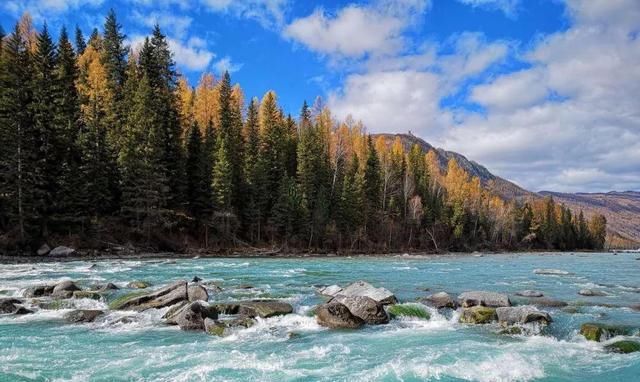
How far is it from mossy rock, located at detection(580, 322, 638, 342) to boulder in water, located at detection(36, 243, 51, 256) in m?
41.0

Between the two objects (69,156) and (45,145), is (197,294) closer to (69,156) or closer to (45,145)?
(45,145)

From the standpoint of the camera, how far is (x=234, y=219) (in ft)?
202

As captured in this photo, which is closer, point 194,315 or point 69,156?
point 194,315

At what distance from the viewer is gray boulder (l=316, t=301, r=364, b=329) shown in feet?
54.2

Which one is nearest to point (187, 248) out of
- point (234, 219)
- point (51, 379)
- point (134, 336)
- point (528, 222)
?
point (234, 219)

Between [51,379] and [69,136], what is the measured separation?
42.4 m

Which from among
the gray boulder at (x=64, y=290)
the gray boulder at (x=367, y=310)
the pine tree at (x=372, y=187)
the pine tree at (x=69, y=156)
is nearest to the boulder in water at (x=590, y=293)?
the gray boulder at (x=367, y=310)

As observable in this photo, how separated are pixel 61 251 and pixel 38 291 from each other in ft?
73.6

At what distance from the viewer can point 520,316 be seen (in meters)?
16.4

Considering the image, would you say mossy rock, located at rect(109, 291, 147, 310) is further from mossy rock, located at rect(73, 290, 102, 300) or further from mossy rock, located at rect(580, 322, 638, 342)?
mossy rock, located at rect(580, 322, 638, 342)

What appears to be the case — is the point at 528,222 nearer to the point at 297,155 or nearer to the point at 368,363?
the point at 297,155

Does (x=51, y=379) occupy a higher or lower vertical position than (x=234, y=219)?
lower

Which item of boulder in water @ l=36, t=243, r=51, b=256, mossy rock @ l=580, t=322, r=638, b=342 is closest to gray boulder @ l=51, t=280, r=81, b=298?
mossy rock @ l=580, t=322, r=638, b=342

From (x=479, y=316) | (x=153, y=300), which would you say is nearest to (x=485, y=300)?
(x=479, y=316)
